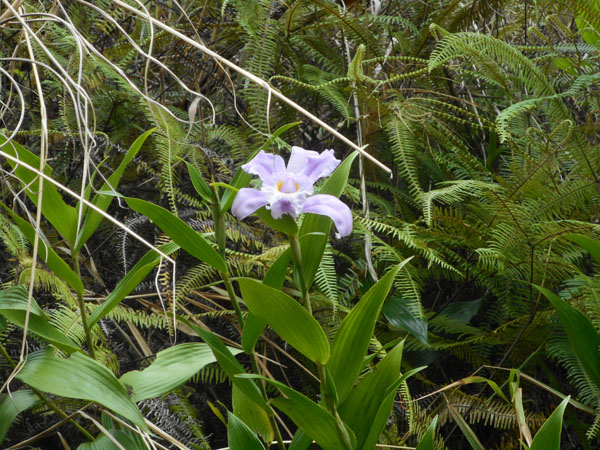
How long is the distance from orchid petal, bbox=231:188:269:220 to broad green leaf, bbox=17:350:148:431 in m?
0.28

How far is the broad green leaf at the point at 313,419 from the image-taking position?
668 millimetres

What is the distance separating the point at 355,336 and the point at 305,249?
12 cm

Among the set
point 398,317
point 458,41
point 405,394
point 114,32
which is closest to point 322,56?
point 458,41

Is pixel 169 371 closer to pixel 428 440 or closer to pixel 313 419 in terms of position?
pixel 313 419

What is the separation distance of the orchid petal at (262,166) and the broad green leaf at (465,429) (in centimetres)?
56

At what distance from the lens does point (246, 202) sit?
2.04 feet

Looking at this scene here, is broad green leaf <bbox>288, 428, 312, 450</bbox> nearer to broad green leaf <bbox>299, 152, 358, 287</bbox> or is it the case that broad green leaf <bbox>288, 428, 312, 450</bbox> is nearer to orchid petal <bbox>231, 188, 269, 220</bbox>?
broad green leaf <bbox>299, 152, 358, 287</bbox>

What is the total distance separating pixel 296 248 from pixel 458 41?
0.74 metres

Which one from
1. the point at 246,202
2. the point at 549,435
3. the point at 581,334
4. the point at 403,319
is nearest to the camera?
the point at 246,202

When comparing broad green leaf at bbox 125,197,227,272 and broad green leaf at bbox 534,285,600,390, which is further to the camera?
broad green leaf at bbox 534,285,600,390

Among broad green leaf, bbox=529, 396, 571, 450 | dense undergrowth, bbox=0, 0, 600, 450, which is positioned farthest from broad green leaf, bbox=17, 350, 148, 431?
broad green leaf, bbox=529, 396, 571, 450

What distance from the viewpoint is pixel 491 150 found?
140 cm

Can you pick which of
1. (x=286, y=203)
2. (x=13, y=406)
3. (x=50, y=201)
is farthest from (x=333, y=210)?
(x=13, y=406)

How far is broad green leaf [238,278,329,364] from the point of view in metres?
0.61
